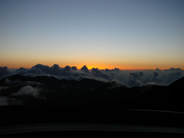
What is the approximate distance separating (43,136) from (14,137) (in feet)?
28.3

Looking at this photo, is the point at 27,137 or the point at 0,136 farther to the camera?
the point at 0,136

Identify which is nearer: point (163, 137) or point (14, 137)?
point (163, 137)

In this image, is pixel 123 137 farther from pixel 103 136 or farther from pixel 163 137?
pixel 163 137

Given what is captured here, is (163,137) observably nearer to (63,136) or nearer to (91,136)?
(91,136)

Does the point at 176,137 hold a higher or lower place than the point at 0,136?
higher

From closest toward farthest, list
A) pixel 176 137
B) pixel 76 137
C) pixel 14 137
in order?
pixel 176 137 < pixel 76 137 < pixel 14 137

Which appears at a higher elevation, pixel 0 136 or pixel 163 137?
pixel 163 137

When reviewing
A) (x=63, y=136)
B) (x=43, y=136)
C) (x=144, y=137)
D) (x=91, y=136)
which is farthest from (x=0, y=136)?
(x=144, y=137)

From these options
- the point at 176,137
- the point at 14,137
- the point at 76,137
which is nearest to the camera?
the point at 176,137

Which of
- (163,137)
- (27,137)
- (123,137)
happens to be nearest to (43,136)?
(27,137)

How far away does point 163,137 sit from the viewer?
3597cm

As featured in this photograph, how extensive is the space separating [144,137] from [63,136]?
68.5 ft

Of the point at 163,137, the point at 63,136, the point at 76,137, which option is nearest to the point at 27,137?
the point at 63,136

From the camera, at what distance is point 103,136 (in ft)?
130
